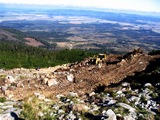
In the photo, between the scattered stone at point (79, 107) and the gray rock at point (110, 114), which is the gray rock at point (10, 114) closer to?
the scattered stone at point (79, 107)

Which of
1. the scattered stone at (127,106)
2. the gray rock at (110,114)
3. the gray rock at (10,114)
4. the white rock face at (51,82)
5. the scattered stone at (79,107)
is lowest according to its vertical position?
the white rock face at (51,82)

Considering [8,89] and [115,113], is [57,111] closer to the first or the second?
[115,113]

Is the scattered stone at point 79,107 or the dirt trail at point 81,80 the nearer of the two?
the scattered stone at point 79,107

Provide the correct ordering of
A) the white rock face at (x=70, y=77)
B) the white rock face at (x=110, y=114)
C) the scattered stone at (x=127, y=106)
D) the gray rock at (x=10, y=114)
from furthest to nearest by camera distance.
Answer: the white rock face at (x=70, y=77) → the scattered stone at (x=127, y=106) → the gray rock at (x=10, y=114) → the white rock face at (x=110, y=114)

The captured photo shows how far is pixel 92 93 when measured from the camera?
1000 inches

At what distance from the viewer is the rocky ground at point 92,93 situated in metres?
18.8

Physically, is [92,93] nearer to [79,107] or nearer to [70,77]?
[79,107]

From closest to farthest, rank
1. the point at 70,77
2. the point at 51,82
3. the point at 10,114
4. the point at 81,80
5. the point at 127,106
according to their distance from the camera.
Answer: the point at 10,114
the point at 127,106
the point at 51,82
the point at 81,80
the point at 70,77

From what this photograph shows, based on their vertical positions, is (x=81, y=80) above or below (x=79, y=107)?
below

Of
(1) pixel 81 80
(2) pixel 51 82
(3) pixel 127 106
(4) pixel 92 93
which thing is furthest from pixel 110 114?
(1) pixel 81 80

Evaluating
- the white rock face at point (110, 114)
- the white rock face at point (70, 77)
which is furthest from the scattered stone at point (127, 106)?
the white rock face at point (70, 77)

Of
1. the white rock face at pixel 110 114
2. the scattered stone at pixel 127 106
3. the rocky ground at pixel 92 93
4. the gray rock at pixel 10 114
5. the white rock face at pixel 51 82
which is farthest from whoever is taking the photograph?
the white rock face at pixel 51 82

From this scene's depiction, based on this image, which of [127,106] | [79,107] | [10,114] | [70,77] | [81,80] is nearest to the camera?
[10,114]

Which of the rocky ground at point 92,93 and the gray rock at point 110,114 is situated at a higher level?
the gray rock at point 110,114
